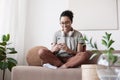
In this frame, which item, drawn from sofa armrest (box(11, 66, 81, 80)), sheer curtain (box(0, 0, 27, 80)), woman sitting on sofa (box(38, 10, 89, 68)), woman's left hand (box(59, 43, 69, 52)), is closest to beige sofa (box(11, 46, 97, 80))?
sofa armrest (box(11, 66, 81, 80))

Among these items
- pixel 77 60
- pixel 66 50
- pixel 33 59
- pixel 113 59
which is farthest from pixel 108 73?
pixel 33 59

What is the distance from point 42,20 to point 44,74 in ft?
4.56

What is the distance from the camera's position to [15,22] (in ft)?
10.3

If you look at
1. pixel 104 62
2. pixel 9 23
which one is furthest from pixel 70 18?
pixel 104 62

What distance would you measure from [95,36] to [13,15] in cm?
120

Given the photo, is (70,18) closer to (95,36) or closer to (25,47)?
(95,36)

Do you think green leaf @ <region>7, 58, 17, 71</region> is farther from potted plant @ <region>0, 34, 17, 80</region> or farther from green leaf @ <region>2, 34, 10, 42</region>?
green leaf @ <region>2, 34, 10, 42</region>

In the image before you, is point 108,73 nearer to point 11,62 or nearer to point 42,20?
point 11,62

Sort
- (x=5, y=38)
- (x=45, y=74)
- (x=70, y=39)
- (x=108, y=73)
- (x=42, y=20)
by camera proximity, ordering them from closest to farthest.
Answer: (x=108, y=73), (x=45, y=74), (x=70, y=39), (x=5, y=38), (x=42, y=20)

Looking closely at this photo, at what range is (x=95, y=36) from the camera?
121 inches

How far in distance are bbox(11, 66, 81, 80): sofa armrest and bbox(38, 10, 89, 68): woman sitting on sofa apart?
0.43ft

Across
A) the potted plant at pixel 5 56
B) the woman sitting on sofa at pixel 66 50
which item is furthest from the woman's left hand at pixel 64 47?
the potted plant at pixel 5 56

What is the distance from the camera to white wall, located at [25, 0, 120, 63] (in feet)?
10.8

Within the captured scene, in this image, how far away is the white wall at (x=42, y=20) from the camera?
331cm
